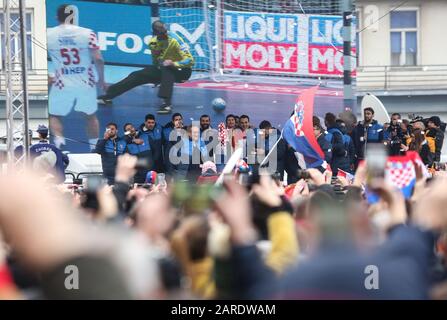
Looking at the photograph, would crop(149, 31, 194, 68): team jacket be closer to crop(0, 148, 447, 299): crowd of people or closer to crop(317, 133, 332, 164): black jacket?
crop(317, 133, 332, 164): black jacket

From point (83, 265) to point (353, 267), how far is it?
82 centimetres

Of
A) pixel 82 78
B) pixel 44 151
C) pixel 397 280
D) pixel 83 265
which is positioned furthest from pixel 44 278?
pixel 82 78

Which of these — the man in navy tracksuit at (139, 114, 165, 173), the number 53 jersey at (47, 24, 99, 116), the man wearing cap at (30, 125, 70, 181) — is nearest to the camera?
the man wearing cap at (30, 125, 70, 181)

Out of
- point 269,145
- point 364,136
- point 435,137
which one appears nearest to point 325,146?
point 269,145

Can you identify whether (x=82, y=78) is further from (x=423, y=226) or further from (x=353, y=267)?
(x=353, y=267)

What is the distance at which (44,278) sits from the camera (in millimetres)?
3760

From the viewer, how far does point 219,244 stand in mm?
5129

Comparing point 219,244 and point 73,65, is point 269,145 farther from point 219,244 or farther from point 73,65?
point 219,244

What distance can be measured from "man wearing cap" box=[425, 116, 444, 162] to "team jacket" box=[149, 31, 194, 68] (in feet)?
13.4

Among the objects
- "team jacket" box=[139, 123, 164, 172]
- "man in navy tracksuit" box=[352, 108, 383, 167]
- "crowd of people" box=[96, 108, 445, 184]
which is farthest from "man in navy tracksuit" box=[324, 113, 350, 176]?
"team jacket" box=[139, 123, 164, 172]

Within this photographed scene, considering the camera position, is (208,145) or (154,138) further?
(154,138)

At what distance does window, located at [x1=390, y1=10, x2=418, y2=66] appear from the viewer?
103 feet

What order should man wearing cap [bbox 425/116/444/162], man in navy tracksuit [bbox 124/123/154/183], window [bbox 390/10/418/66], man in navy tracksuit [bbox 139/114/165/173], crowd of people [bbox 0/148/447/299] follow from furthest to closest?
1. window [bbox 390/10/418/66]
2. man wearing cap [bbox 425/116/444/162]
3. man in navy tracksuit [bbox 139/114/165/173]
4. man in navy tracksuit [bbox 124/123/154/183]
5. crowd of people [bbox 0/148/447/299]

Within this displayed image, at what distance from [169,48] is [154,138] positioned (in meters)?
1.59
